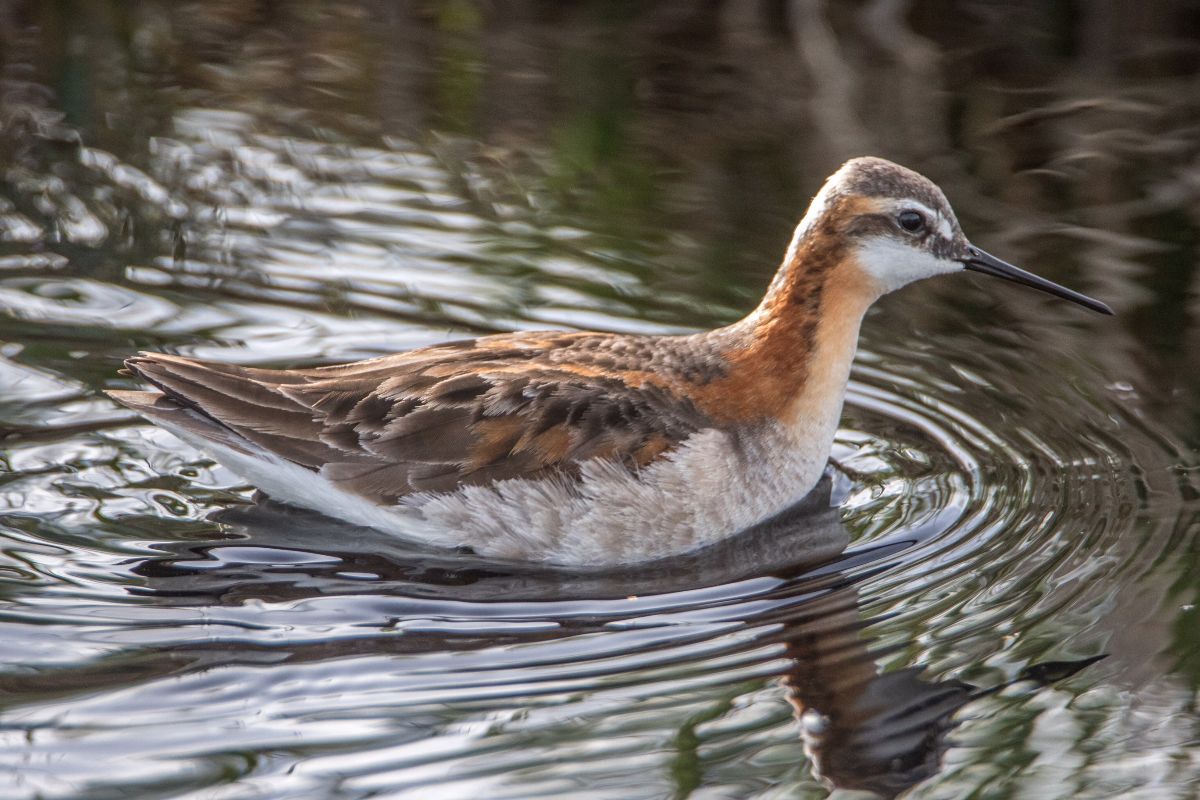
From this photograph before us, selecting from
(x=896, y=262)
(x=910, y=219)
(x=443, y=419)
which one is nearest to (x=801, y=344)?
(x=896, y=262)

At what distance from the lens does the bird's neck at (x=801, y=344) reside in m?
6.62

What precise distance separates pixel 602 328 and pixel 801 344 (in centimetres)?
153

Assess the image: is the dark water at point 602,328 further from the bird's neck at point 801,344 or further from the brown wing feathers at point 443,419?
the bird's neck at point 801,344

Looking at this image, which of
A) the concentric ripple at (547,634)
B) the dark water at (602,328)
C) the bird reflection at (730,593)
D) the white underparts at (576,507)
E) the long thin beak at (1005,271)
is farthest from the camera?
the long thin beak at (1005,271)

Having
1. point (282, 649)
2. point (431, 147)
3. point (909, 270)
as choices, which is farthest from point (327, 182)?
point (282, 649)

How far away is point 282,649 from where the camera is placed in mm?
5402

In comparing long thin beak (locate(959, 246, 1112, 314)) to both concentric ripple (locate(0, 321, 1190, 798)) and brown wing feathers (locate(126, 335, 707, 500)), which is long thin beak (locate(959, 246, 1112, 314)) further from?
brown wing feathers (locate(126, 335, 707, 500))

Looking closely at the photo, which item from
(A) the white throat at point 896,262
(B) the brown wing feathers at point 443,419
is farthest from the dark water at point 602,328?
(A) the white throat at point 896,262

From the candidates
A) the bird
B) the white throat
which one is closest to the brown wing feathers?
the bird

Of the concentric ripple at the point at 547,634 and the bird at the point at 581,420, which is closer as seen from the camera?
the concentric ripple at the point at 547,634

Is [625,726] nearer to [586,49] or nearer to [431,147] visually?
[431,147]

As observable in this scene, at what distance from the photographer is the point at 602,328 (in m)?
7.96

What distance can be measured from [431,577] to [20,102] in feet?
18.4

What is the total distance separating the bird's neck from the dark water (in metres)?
0.47
